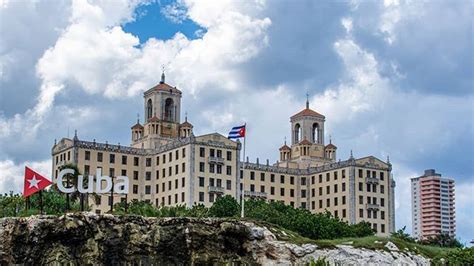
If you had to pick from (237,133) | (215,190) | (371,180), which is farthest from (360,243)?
(371,180)

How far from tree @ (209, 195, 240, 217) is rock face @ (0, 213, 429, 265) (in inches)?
1476

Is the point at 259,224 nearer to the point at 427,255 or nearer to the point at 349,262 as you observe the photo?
the point at 349,262

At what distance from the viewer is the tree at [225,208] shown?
509ft

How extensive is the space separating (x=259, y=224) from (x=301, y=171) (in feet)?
280

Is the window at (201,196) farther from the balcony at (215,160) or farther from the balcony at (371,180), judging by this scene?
the balcony at (371,180)

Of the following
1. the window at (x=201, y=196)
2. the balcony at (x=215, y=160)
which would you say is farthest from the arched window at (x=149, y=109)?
the window at (x=201, y=196)

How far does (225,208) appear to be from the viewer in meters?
156

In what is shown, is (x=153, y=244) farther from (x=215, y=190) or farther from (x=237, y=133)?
(x=215, y=190)

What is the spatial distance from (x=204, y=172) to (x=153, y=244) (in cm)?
5929

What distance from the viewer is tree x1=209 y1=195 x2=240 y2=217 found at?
15500 centimetres

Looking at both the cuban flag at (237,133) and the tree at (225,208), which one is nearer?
the cuban flag at (237,133)

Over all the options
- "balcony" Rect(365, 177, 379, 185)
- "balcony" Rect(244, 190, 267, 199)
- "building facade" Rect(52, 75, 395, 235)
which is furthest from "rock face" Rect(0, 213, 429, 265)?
"balcony" Rect(365, 177, 379, 185)

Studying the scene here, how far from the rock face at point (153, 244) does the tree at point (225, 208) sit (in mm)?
37497

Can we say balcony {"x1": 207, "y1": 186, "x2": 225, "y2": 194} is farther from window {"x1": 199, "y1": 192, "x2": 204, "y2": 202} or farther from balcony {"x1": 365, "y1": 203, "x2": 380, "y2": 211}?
balcony {"x1": 365, "y1": 203, "x2": 380, "y2": 211}
